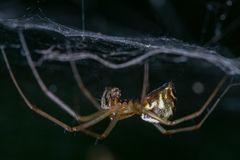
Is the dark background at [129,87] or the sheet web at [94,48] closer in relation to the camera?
the sheet web at [94,48]

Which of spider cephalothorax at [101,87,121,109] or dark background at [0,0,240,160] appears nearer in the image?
spider cephalothorax at [101,87,121,109]

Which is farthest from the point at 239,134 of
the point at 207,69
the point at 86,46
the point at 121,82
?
the point at 86,46

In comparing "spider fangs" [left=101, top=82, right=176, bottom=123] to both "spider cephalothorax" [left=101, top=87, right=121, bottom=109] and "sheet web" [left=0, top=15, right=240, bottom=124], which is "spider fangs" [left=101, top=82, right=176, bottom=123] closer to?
"spider cephalothorax" [left=101, top=87, right=121, bottom=109]

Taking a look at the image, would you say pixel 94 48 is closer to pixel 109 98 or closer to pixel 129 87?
pixel 109 98

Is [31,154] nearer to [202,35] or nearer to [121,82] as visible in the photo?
[121,82]

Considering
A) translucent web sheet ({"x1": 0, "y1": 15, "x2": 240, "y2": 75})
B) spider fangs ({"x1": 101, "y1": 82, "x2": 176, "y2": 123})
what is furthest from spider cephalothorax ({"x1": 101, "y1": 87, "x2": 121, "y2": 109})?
translucent web sheet ({"x1": 0, "y1": 15, "x2": 240, "y2": 75})

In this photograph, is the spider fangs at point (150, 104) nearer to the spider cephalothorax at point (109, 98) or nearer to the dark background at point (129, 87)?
the spider cephalothorax at point (109, 98)

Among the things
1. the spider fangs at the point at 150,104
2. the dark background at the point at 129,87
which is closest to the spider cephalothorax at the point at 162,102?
the spider fangs at the point at 150,104
